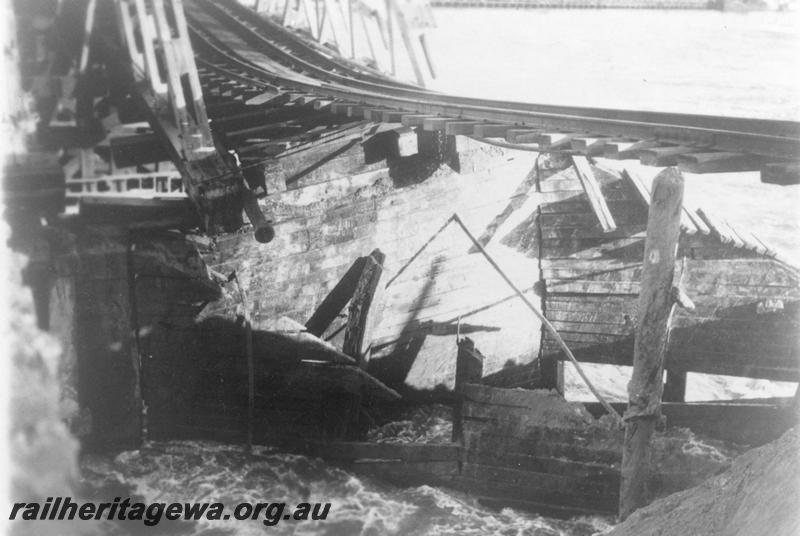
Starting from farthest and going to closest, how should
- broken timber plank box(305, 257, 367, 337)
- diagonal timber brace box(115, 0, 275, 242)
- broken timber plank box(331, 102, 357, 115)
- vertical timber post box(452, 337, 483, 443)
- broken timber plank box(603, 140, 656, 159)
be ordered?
1. broken timber plank box(331, 102, 357, 115)
2. broken timber plank box(305, 257, 367, 337)
3. vertical timber post box(452, 337, 483, 443)
4. diagonal timber brace box(115, 0, 275, 242)
5. broken timber plank box(603, 140, 656, 159)

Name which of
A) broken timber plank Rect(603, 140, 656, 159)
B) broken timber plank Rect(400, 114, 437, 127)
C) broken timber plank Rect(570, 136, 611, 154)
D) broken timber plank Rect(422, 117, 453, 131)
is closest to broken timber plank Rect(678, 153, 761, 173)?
broken timber plank Rect(603, 140, 656, 159)

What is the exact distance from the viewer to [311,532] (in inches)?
293

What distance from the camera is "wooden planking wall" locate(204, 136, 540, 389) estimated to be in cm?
794

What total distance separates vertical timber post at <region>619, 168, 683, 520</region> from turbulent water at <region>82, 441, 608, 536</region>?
199 cm

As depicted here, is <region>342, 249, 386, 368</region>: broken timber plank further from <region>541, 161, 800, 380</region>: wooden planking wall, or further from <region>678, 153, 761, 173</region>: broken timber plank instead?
<region>678, 153, 761, 173</region>: broken timber plank

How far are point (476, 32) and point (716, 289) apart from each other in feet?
107

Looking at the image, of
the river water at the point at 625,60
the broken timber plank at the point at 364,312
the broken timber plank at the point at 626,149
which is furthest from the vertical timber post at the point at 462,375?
the river water at the point at 625,60

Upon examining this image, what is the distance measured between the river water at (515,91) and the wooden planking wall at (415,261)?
6.42 ft

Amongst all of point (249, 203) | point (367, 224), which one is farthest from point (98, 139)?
point (367, 224)

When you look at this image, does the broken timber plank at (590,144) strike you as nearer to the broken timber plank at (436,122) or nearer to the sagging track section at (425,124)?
the sagging track section at (425,124)

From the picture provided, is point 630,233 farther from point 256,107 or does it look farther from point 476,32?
point 476,32

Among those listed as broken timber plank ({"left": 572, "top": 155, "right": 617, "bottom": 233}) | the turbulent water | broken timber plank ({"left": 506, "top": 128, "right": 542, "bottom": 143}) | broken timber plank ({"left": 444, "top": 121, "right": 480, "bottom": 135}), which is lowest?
the turbulent water

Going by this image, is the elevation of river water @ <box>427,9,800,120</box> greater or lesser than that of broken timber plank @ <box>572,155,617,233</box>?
greater

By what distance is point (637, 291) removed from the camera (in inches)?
365
